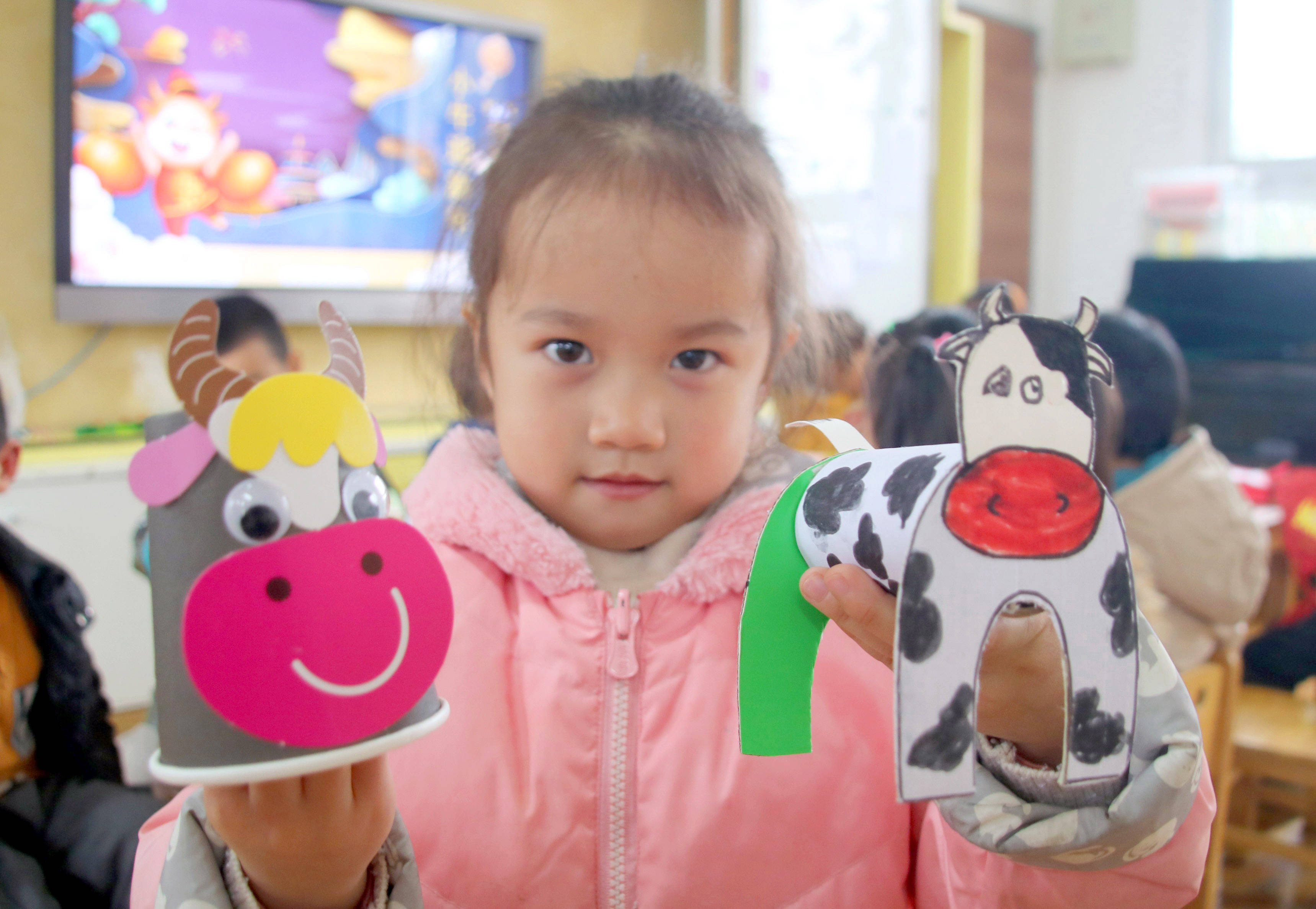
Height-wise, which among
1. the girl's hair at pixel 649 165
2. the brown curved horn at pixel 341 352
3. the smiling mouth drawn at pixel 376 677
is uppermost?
the girl's hair at pixel 649 165

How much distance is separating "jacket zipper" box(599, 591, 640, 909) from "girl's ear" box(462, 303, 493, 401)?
0.59 feet

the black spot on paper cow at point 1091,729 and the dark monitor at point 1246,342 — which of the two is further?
the dark monitor at point 1246,342

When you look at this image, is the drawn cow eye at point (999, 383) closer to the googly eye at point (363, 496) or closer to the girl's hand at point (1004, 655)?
the girl's hand at point (1004, 655)

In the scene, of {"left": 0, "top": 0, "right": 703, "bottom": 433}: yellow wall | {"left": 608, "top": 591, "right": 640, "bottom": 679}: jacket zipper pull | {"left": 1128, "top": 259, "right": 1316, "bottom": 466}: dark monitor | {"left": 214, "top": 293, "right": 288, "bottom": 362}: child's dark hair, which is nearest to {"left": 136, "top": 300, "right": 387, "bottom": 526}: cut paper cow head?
{"left": 608, "top": 591, "right": 640, "bottom": 679}: jacket zipper pull

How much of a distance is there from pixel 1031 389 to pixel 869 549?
8 cm

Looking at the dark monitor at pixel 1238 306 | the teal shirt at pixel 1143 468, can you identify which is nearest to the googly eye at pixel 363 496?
the teal shirt at pixel 1143 468

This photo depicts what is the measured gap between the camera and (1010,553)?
1.14 feet

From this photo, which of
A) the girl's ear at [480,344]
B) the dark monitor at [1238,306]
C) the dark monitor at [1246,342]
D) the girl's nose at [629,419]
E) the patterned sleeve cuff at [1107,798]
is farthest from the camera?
the dark monitor at [1238,306]

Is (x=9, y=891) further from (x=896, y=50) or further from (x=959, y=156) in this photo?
(x=959, y=156)

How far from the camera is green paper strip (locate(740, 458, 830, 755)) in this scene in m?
0.42

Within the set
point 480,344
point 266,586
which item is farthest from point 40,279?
point 266,586

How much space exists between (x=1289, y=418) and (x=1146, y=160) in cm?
215

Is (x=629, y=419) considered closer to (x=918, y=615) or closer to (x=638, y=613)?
(x=638, y=613)

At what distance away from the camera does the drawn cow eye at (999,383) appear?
34cm
